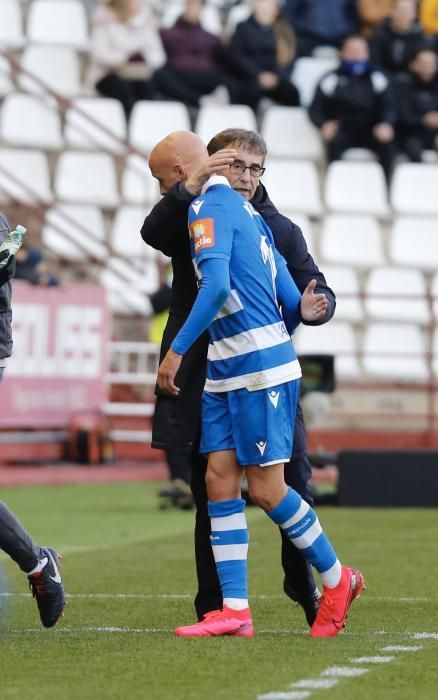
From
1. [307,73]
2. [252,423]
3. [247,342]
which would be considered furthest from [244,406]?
[307,73]

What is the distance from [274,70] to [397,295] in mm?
3757

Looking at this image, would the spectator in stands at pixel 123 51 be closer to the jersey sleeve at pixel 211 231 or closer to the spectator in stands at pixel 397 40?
the spectator in stands at pixel 397 40

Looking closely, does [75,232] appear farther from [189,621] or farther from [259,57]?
[189,621]

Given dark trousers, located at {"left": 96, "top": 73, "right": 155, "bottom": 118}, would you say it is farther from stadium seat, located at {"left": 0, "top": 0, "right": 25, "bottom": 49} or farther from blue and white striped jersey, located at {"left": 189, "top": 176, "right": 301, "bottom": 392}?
blue and white striped jersey, located at {"left": 189, "top": 176, "right": 301, "bottom": 392}

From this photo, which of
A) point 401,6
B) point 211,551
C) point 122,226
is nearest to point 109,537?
point 211,551

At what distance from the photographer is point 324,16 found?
21.6 metres

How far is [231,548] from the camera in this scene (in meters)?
6.40

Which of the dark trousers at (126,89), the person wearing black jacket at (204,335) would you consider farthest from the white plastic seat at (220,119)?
the person wearing black jacket at (204,335)

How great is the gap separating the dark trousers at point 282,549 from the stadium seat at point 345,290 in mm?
11712

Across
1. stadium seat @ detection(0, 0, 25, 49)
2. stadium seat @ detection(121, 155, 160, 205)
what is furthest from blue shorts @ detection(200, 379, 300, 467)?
stadium seat @ detection(0, 0, 25, 49)

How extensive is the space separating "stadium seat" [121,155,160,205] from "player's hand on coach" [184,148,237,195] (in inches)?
499

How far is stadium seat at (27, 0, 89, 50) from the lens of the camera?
20.5m

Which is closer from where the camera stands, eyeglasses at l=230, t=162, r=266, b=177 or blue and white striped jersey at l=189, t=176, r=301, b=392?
blue and white striped jersey at l=189, t=176, r=301, b=392

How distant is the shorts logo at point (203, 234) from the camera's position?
244 inches
